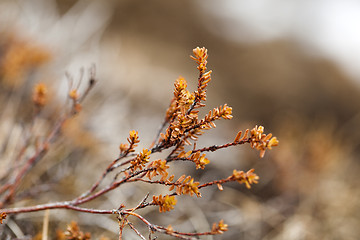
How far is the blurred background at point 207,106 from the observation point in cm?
205

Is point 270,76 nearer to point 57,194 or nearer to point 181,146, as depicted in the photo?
point 57,194

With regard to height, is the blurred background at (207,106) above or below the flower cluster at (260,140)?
above

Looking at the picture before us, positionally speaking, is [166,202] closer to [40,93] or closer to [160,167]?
[160,167]

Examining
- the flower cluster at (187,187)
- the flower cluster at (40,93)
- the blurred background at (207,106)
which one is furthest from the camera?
the blurred background at (207,106)

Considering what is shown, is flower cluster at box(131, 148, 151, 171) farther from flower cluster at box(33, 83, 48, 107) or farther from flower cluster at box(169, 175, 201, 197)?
flower cluster at box(33, 83, 48, 107)

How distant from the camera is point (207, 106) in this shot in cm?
431

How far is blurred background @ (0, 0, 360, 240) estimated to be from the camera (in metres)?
2.05

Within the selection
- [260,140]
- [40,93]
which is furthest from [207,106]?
[260,140]

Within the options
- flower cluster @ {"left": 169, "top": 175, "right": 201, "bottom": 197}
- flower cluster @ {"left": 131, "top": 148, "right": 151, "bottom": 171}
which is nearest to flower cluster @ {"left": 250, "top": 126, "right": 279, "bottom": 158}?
flower cluster @ {"left": 169, "top": 175, "right": 201, "bottom": 197}

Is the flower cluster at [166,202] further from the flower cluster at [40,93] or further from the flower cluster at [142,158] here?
the flower cluster at [40,93]

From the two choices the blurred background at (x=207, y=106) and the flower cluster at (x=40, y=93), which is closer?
the flower cluster at (x=40, y=93)

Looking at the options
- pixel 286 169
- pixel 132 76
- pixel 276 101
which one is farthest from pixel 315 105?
pixel 132 76

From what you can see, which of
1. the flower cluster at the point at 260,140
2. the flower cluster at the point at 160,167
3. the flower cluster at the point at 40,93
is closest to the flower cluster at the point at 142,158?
the flower cluster at the point at 160,167

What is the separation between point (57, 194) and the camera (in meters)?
1.78
